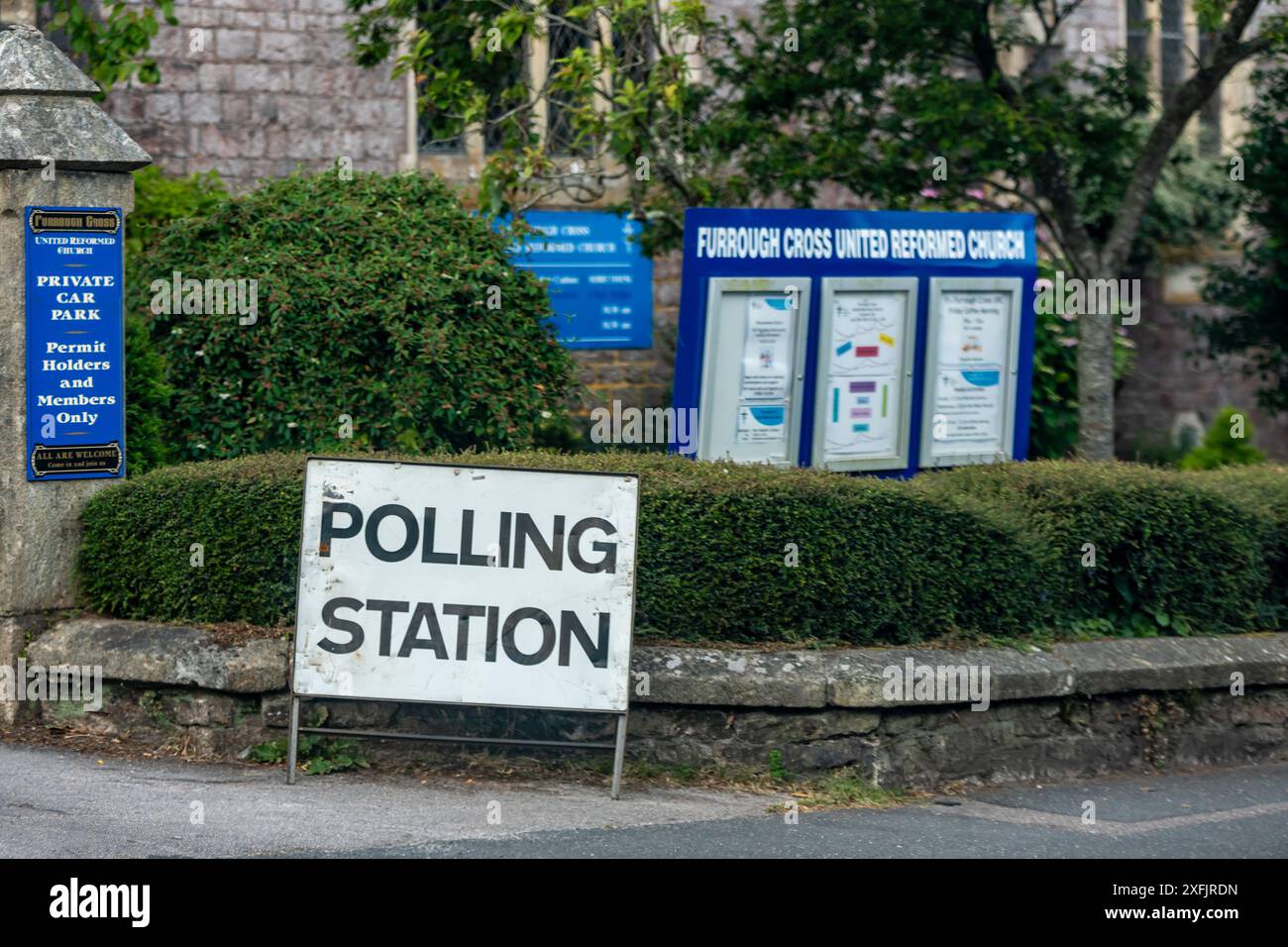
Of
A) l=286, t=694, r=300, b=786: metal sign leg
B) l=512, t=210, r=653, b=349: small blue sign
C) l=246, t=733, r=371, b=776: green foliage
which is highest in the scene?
l=512, t=210, r=653, b=349: small blue sign

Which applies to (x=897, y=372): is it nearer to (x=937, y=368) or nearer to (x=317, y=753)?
(x=937, y=368)

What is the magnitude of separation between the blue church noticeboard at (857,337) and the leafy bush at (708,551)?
1.80 meters

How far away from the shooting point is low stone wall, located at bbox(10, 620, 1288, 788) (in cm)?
670

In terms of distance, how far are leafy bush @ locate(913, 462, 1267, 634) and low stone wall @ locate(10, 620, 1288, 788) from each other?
51cm

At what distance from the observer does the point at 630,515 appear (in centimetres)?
634

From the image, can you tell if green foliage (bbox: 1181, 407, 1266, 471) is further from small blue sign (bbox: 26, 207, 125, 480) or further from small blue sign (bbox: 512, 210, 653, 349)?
small blue sign (bbox: 26, 207, 125, 480)

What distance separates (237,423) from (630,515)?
3.04 metres

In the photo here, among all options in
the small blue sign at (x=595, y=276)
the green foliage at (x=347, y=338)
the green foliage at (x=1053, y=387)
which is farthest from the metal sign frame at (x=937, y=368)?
the small blue sign at (x=595, y=276)

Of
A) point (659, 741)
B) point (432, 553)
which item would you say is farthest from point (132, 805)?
point (659, 741)

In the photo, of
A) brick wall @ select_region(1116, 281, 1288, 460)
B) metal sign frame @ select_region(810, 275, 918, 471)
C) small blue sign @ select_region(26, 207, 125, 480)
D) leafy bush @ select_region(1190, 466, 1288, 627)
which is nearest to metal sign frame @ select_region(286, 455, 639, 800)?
small blue sign @ select_region(26, 207, 125, 480)

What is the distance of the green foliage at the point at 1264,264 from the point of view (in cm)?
1258

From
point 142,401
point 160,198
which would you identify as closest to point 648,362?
point 160,198

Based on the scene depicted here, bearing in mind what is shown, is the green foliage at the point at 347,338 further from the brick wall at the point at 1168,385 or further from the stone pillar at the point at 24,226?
the brick wall at the point at 1168,385

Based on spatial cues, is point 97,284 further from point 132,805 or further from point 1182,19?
point 1182,19
